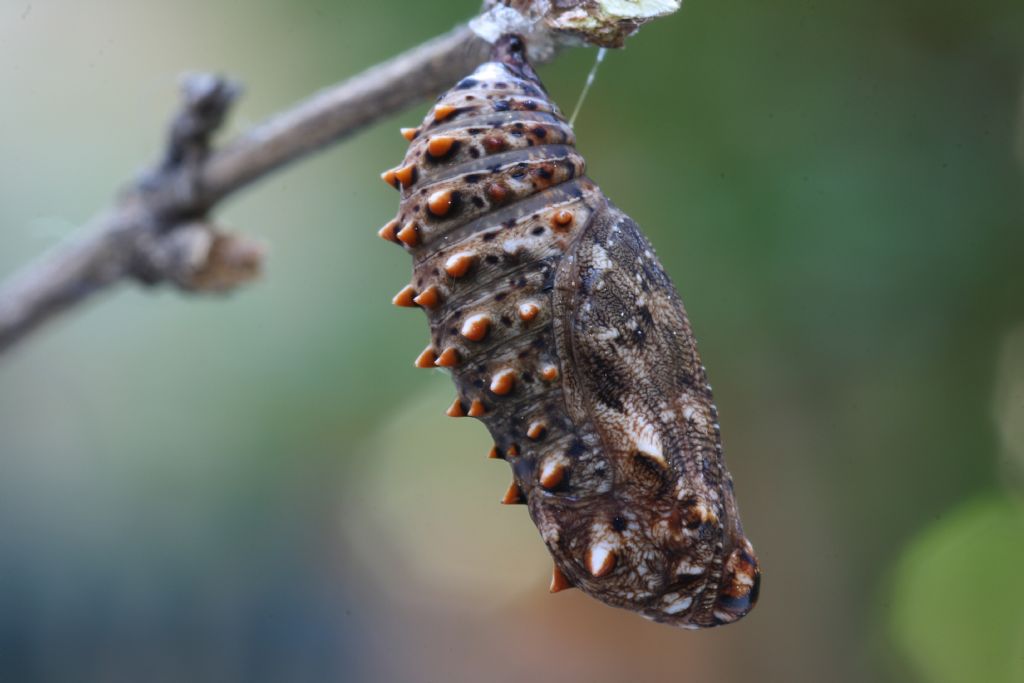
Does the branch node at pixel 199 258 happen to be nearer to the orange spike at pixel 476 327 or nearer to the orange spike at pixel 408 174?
the orange spike at pixel 408 174

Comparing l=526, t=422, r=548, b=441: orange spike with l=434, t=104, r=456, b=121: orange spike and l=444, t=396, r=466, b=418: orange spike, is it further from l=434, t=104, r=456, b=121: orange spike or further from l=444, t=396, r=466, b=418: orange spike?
l=434, t=104, r=456, b=121: orange spike

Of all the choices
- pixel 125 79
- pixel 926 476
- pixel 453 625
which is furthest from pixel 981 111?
pixel 125 79

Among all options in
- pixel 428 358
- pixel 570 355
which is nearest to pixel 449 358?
pixel 428 358

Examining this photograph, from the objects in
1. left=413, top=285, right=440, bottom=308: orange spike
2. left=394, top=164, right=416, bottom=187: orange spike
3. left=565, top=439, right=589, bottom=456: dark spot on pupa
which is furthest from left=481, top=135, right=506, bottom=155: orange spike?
left=565, top=439, right=589, bottom=456: dark spot on pupa

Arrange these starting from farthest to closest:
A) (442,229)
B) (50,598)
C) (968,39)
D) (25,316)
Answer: (50,598), (25,316), (968,39), (442,229)

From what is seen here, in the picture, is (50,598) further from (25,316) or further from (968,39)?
(968,39)

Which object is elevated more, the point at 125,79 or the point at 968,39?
the point at 125,79

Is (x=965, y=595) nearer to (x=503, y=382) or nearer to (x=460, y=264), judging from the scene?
(x=503, y=382)
